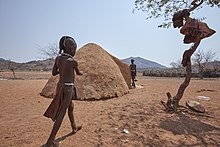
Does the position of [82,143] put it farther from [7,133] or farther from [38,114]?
[38,114]

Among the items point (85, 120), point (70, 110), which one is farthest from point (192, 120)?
point (70, 110)

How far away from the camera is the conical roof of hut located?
320 inches

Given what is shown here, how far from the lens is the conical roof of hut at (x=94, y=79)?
8141 millimetres

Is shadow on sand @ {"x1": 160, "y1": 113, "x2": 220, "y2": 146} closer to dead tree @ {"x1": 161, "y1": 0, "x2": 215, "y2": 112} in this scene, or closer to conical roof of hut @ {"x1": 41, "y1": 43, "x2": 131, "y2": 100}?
dead tree @ {"x1": 161, "y1": 0, "x2": 215, "y2": 112}

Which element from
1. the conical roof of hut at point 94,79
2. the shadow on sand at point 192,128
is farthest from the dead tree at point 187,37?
the conical roof of hut at point 94,79

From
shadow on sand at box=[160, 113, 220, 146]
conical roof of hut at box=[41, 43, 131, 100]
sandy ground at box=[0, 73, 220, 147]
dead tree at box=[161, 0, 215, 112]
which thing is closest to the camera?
sandy ground at box=[0, 73, 220, 147]

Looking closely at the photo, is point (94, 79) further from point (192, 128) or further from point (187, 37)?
point (192, 128)

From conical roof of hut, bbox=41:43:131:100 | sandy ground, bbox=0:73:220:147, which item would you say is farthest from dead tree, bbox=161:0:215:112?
conical roof of hut, bbox=41:43:131:100

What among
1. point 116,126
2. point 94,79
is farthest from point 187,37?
point 94,79

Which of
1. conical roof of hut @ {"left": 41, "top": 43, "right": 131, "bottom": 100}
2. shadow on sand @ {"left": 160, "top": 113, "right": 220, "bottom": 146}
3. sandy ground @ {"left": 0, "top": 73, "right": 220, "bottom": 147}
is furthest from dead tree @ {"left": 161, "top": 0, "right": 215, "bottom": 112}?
conical roof of hut @ {"left": 41, "top": 43, "right": 131, "bottom": 100}

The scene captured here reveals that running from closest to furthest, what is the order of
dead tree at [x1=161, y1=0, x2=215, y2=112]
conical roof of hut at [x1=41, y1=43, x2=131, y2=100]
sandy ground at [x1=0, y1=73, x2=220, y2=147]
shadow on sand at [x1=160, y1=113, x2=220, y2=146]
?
sandy ground at [x1=0, y1=73, x2=220, y2=147] < shadow on sand at [x1=160, y1=113, x2=220, y2=146] < dead tree at [x1=161, y1=0, x2=215, y2=112] < conical roof of hut at [x1=41, y1=43, x2=131, y2=100]

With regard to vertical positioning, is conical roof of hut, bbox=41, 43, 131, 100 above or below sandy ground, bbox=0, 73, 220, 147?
above

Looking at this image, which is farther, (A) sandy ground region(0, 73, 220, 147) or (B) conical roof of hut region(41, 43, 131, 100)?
(B) conical roof of hut region(41, 43, 131, 100)

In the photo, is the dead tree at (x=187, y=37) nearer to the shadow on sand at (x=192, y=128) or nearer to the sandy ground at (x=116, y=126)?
the sandy ground at (x=116, y=126)
